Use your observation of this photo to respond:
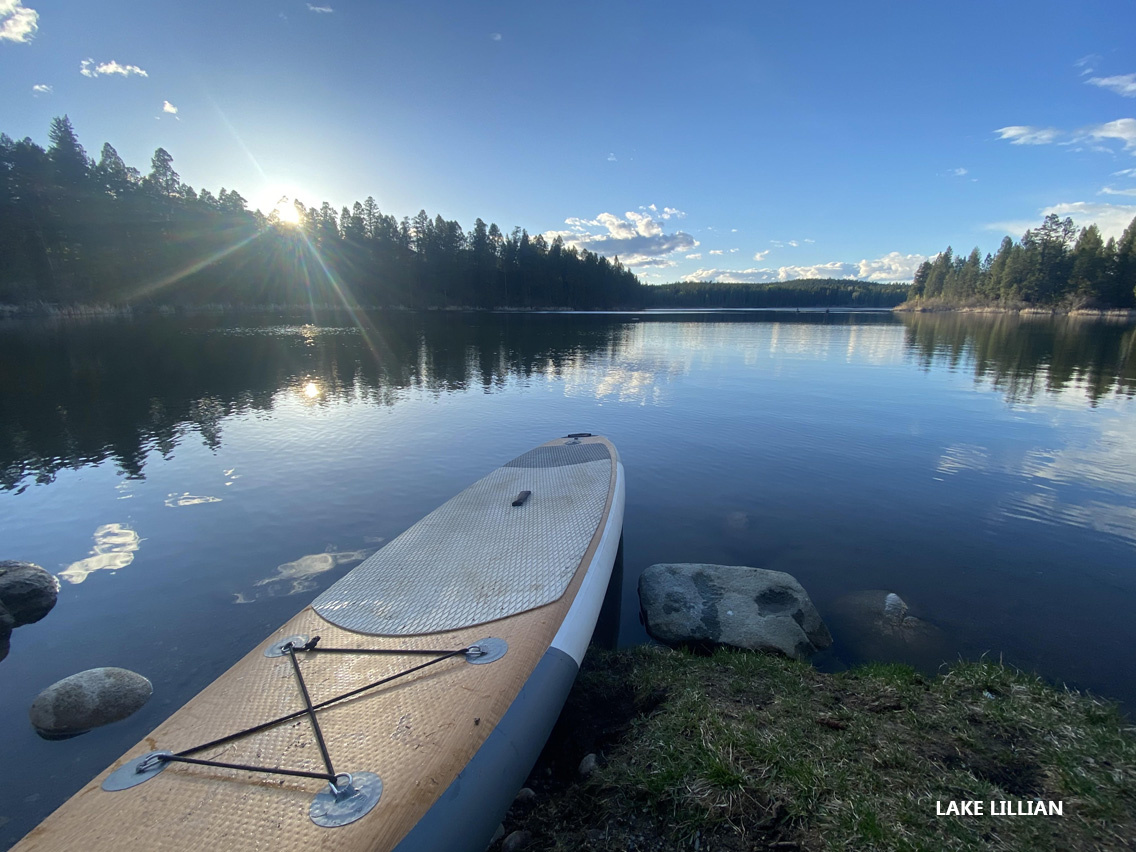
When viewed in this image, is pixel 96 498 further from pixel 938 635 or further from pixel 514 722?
pixel 938 635

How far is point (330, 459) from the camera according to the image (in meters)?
12.1

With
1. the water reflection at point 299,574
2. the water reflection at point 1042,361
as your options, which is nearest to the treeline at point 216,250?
the water reflection at point 299,574

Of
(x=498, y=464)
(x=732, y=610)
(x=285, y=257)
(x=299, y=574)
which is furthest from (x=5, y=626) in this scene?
(x=285, y=257)

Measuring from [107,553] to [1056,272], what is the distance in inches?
5120

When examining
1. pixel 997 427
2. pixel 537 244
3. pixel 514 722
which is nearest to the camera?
pixel 514 722

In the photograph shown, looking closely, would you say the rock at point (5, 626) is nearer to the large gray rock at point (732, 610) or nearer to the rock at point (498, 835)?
the rock at point (498, 835)

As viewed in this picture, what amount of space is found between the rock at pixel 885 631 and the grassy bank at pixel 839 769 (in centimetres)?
133

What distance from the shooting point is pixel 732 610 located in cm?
605

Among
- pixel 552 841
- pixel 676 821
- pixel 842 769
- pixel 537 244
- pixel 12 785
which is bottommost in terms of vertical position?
pixel 12 785

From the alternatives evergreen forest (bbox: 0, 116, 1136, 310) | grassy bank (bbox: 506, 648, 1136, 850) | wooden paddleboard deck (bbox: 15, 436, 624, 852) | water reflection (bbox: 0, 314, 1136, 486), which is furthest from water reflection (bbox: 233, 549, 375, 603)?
evergreen forest (bbox: 0, 116, 1136, 310)

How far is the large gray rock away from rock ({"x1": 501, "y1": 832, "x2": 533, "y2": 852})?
10.4 ft

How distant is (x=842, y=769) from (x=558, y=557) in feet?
10.9

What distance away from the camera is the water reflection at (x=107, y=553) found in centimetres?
729

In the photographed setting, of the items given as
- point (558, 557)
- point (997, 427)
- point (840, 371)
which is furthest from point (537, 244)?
point (558, 557)
